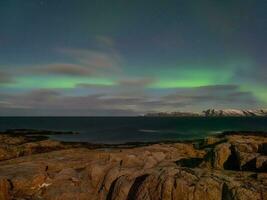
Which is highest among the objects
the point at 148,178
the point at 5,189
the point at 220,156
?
the point at 220,156

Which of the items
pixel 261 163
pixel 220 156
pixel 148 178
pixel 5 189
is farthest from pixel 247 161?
pixel 5 189

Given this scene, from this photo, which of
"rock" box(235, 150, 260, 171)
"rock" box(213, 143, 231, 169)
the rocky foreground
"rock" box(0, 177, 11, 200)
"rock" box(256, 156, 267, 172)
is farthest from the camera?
"rock" box(213, 143, 231, 169)

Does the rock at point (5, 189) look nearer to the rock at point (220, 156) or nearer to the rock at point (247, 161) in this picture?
the rock at point (220, 156)

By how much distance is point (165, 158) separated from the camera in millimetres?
26734

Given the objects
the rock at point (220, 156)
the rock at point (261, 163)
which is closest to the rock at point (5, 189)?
the rock at point (220, 156)

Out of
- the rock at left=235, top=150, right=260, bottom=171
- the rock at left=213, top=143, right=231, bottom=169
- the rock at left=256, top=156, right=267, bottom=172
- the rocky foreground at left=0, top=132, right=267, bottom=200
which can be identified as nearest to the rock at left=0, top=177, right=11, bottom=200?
the rocky foreground at left=0, top=132, right=267, bottom=200

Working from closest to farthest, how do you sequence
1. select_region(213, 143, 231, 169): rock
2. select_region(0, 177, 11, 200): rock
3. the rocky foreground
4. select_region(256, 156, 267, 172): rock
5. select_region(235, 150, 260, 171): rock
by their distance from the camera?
the rocky foreground < select_region(256, 156, 267, 172): rock < select_region(0, 177, 11, 200): rock < select_region(235, 150, 260, 171): rock < select_region(213, 143, 231, 169): rock

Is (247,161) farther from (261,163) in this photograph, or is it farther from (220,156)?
(220,156)

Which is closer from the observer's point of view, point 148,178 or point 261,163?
point 148,178

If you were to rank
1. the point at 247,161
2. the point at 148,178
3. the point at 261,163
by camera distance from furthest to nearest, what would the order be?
the point at 247,161 → the point at 261,163 → the point at 148,178

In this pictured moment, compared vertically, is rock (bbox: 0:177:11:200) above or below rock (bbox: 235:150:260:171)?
below

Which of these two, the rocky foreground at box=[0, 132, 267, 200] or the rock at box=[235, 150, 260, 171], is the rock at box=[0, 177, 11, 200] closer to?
the rocky foreground at box=[0, 132, 267, 200]

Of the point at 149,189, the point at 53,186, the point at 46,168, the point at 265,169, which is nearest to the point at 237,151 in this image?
the point at 265,169

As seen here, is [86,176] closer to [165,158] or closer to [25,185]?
[25,185]
